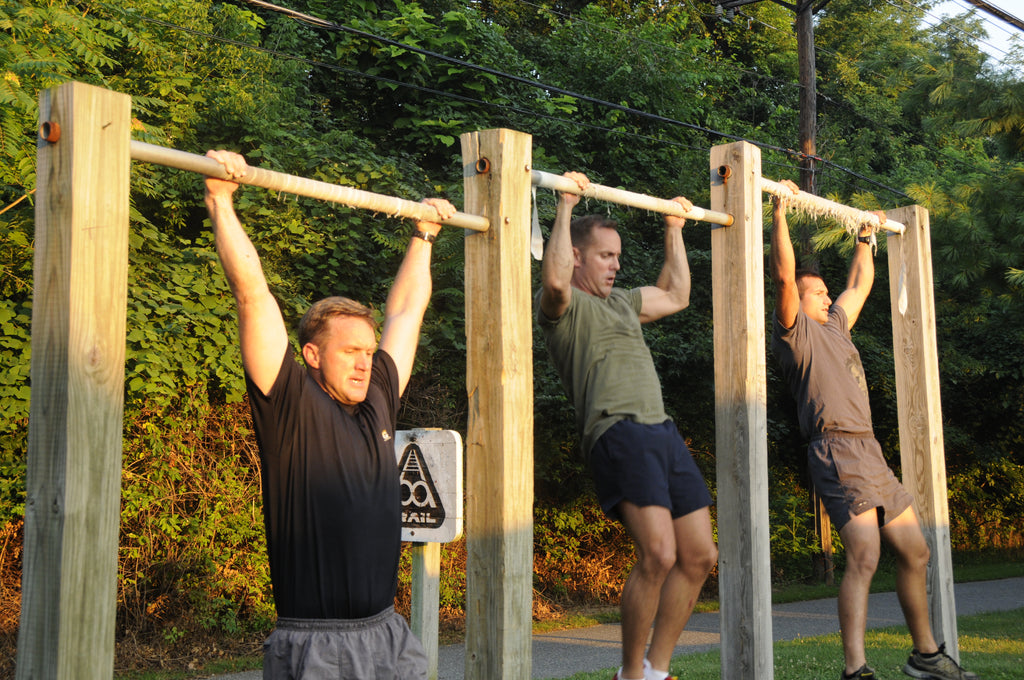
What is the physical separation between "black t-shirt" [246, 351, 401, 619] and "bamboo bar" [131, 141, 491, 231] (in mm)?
564

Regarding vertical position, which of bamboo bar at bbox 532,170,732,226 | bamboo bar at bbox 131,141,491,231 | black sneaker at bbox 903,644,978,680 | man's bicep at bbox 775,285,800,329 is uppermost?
bamboo bar at bbox 532,170,732,226

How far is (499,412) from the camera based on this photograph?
11.8 ft

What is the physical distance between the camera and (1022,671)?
583 centimetres

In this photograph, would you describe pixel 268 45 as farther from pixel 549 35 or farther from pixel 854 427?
pixel 854 427

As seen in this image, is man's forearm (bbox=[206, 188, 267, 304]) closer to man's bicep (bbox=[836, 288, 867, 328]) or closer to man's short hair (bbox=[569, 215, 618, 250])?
man's short hair (bbox=[569, 215, 618, 250])

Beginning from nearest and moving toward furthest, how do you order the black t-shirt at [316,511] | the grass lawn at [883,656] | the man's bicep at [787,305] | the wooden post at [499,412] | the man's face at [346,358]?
the black t-shirt at [316,511], the man's face at [346,358], the wooden post at [499,412], the man's bicep at [787,305], the grass lawn at [883,656]

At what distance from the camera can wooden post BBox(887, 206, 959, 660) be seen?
5.84 metres

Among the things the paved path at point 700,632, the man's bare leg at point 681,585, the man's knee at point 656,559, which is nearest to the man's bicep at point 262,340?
the man's knee at point 656,559

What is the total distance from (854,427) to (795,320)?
0.59 m

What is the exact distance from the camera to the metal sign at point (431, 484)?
161 inches

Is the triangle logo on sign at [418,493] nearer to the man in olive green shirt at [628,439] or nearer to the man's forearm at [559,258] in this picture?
the man in olive green shirt at [628,439]

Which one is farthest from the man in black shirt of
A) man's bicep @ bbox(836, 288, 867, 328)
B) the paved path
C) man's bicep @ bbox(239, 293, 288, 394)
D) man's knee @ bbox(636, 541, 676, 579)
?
the paved path

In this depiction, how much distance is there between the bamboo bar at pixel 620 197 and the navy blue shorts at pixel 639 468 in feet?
2.93

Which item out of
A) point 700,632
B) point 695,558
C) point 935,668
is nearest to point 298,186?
point 695,558
